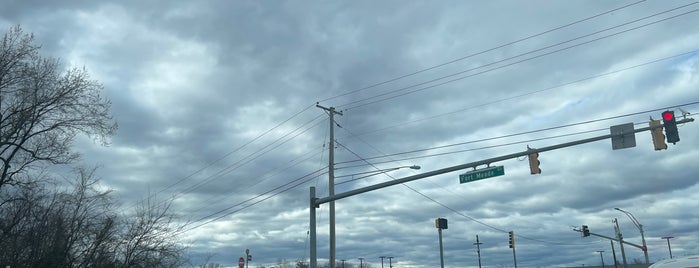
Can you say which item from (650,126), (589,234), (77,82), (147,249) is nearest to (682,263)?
(650,126)

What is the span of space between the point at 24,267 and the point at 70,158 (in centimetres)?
476

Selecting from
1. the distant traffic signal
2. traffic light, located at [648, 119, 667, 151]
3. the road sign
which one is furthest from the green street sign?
the distant traffic signal

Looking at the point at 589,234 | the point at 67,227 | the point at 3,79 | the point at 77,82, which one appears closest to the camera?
the point at 3,79

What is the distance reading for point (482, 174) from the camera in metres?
20.2

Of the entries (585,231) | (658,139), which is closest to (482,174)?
(658,139)

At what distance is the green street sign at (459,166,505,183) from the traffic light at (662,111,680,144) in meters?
5.15

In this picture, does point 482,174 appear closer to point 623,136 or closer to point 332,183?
point 623,136

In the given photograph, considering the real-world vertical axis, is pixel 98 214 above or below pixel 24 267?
above

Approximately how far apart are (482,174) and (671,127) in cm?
609

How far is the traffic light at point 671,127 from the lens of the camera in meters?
16.6

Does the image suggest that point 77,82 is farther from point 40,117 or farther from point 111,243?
point 111,243

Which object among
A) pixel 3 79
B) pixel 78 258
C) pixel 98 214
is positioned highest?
pixel 3 79

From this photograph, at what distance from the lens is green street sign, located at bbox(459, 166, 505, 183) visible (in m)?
19.8

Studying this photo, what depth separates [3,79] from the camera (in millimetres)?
21359
